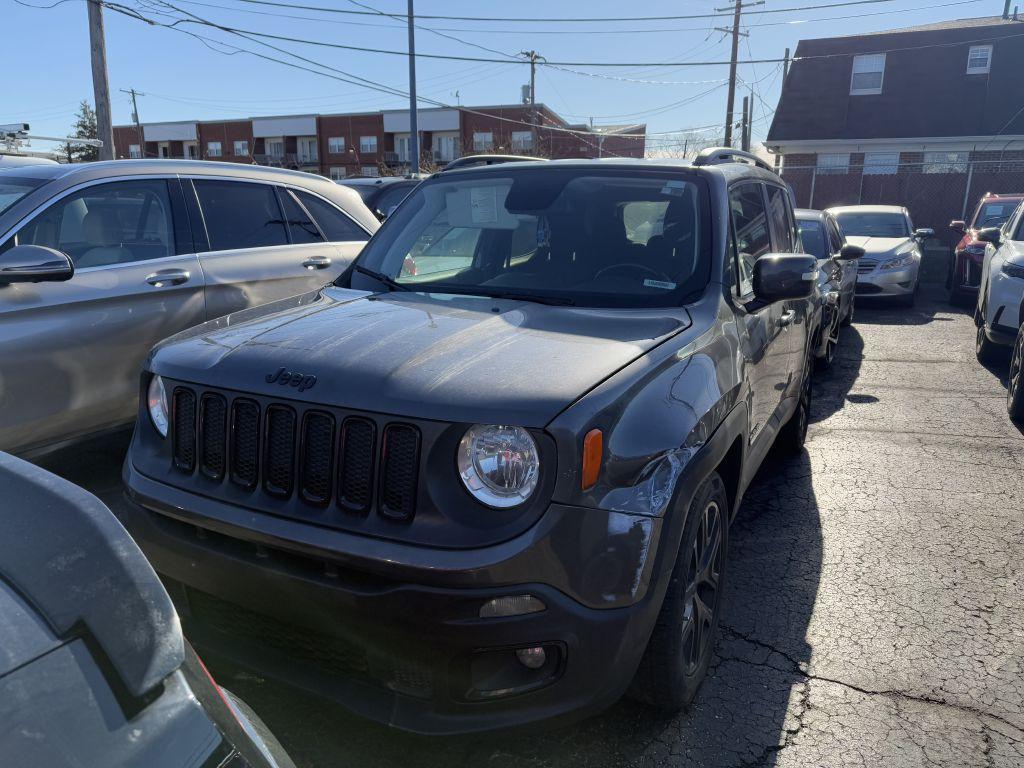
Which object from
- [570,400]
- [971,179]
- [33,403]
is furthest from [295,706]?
[971,179]

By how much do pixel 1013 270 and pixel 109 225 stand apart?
7604mm

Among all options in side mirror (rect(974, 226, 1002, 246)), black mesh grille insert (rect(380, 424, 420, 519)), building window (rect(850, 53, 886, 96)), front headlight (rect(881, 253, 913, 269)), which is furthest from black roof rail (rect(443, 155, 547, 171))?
building window (rect(850, 53, 886, 96))

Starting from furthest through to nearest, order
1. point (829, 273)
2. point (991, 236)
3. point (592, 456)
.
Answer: point (991, 236), point (829, 273), point (592, 456)

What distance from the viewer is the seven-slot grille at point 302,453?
2.13 m

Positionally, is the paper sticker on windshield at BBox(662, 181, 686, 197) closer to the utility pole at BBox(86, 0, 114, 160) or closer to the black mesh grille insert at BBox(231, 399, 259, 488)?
the black mesh grille insert at BBox(231, 399, 259, 488)

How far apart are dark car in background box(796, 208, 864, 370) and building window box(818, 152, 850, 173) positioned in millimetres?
21916

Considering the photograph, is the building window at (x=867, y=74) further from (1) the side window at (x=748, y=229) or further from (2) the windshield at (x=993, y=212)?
(1) the side window at (x=748, y=229)

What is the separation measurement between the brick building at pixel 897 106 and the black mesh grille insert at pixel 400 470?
28.2 metres

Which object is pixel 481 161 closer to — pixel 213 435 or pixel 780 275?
pixel 780 275

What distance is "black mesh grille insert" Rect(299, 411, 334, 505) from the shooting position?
7.26 feet

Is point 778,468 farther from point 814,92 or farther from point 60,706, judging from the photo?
point 814,92

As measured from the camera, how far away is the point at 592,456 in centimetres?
208

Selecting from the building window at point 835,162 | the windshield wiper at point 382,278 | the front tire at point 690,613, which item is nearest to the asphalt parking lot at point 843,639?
the front tire at point 690,613

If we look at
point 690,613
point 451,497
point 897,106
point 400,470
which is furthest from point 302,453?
point 897,106
